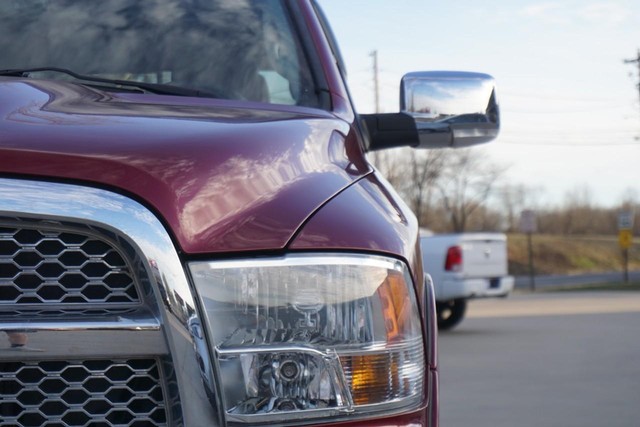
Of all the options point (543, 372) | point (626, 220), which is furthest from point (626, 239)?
point (543, 372)

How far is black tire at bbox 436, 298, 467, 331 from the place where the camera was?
1359 cm

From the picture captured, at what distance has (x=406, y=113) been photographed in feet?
9.86

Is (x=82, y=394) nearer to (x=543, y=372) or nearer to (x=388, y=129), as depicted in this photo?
(x=388, y=129)

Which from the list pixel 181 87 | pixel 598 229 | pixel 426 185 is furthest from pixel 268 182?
pixel 598 229

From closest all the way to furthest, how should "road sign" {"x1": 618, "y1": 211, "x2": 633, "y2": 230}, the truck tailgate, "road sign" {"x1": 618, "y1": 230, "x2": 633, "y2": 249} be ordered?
the truck tailgate
"road sign" {"x1": 618, "y1": 211, "x2": 633, "y2": 230}
"road sign" {"x1": 618, "y1": 230, "x2": 633, "y2": 249}

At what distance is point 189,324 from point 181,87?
1.06 meters

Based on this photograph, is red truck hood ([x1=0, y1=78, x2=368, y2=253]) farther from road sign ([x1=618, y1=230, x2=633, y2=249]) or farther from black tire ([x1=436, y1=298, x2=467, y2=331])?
road sign ([x1=618, y1=230, x2=633, y2=249])

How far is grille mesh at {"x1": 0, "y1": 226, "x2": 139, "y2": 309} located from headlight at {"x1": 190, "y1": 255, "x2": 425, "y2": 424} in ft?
0.41

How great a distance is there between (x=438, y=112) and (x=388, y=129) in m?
0.16

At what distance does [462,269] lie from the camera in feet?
43.0

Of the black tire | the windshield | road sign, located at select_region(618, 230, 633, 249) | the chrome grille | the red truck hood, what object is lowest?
road sign, located at select_region(618, 230, 633, 249)

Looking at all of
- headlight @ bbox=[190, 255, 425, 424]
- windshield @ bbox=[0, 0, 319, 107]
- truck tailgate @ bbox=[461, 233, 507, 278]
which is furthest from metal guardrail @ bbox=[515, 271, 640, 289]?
headlight @ bbox=[190, 255, 425, 424]

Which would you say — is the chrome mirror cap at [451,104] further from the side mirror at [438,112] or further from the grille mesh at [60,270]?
the grille mesh at [60,270]

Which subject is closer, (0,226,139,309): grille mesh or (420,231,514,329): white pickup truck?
(0,226,139,309): grille mesh
